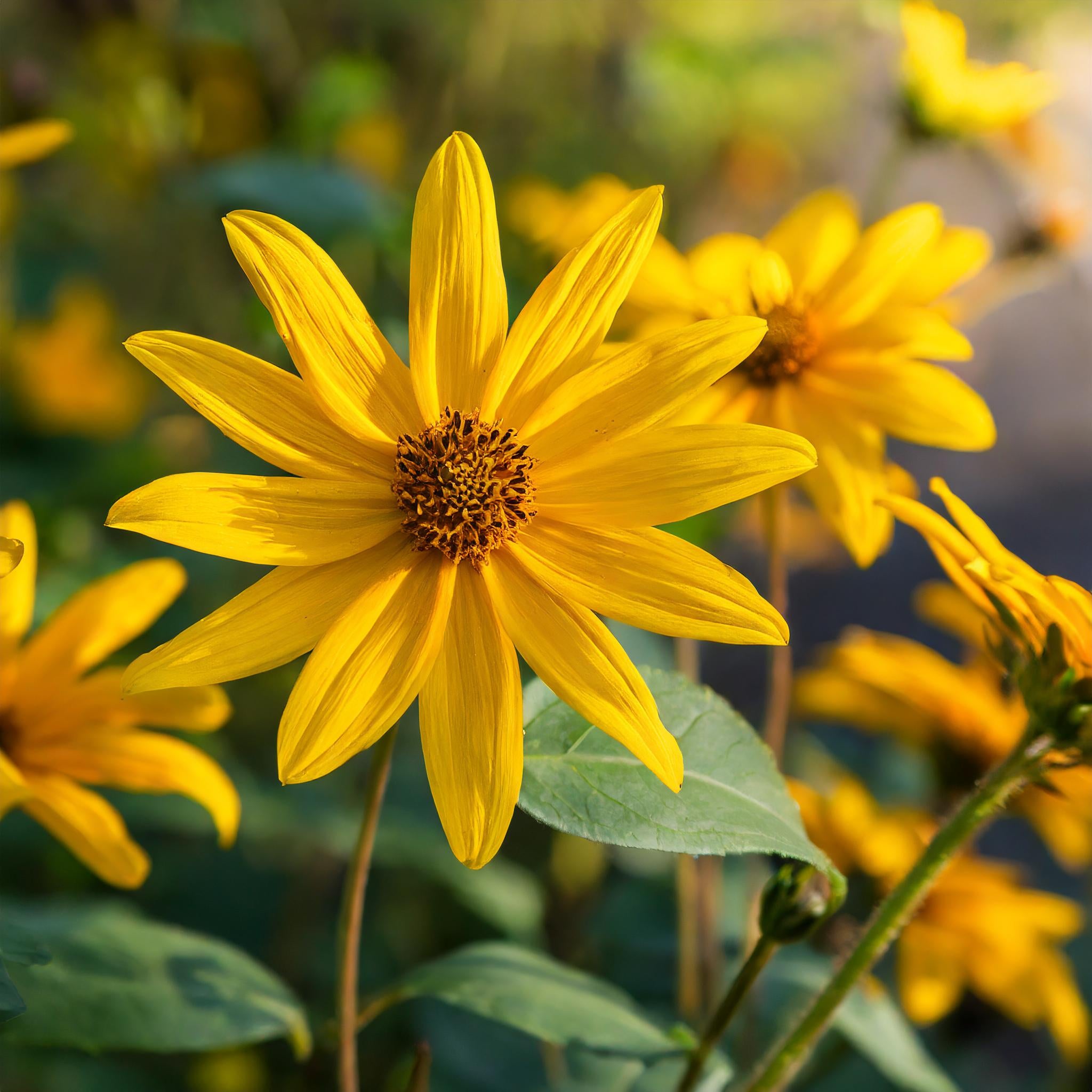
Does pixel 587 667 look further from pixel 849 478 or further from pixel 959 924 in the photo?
pixel 959 924

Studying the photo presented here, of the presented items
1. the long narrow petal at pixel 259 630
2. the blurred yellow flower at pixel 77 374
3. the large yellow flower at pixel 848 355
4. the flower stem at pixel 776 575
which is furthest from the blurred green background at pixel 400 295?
the long narrow petal at pixel 259 630

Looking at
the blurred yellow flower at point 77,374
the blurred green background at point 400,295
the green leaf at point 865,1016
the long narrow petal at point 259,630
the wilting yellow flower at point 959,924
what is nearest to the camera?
the long narrow petal at point 259,630

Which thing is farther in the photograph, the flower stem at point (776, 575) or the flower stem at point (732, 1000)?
the flower stem at point (776, 575)

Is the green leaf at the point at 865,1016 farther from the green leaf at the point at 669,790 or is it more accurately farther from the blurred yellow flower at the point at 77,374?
the blurred yellow flower at the point at 77,374

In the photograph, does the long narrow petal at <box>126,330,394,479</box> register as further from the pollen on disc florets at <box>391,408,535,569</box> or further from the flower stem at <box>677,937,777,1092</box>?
the flower stem at <box>677,937,777,1092</box>

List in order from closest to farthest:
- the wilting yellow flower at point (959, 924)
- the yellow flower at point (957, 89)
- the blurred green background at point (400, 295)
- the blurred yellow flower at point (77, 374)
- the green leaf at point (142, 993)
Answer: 1. the green leaf at point (142, 993)
2. the wilting yellow flower at point (959, 924)
3. the yellow flower at point (957, 89)
4. the blurred green background at point (400, 295)
5. the blurred yellow flower at point (77, 374)

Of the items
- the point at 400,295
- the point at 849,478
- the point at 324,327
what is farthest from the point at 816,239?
the point at 400,295

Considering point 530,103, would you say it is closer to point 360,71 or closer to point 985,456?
point 360,71
